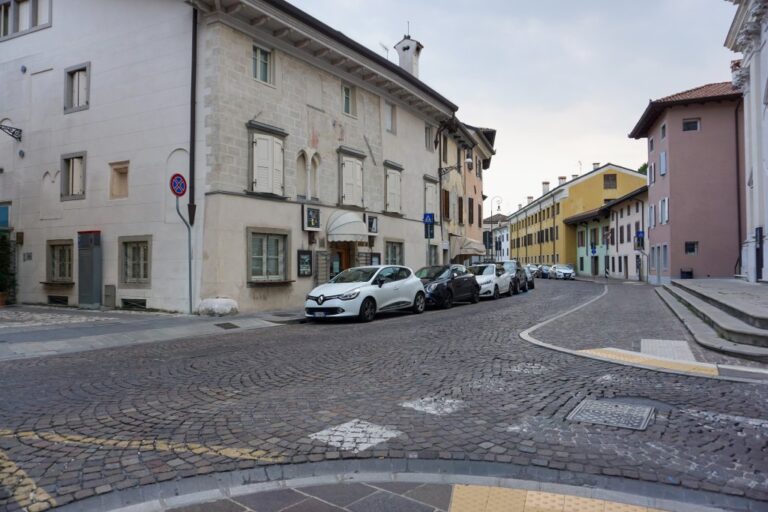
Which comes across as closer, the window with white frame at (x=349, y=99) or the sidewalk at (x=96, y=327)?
the sidewalk at (x=96, y=327)

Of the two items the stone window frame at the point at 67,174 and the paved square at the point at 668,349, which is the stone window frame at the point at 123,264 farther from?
the paved square at the point at 668,349

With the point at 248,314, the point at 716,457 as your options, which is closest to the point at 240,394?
the point at 716,457

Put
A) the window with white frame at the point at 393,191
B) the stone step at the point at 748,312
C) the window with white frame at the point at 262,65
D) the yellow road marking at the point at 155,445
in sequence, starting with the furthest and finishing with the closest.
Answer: the window with white frame at the point at 393,191 → the window with white frame at the point at 262,65 → the stone step at the point at 748,312 → the yellow road marking at the point at 155,445

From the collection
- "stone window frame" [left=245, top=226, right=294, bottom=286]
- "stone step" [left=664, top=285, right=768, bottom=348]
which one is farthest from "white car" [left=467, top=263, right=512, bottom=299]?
"stone step" [left=664, top=285, right=768, bottom=348]

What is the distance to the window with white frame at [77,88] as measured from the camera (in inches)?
691

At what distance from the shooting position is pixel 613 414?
4.85 m

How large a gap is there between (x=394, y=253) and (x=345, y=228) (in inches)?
212

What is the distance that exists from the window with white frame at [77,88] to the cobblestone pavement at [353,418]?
487 inches

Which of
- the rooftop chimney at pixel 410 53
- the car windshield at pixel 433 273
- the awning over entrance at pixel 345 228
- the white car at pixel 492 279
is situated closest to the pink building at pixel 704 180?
the white car at pixel 492 279

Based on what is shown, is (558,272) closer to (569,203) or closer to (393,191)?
(569,203)

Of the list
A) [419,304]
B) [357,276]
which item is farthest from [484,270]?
[357,276]

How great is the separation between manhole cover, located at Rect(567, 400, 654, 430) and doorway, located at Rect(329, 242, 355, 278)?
1490cm

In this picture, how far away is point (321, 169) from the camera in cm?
1884

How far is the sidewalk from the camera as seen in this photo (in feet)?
32.1
